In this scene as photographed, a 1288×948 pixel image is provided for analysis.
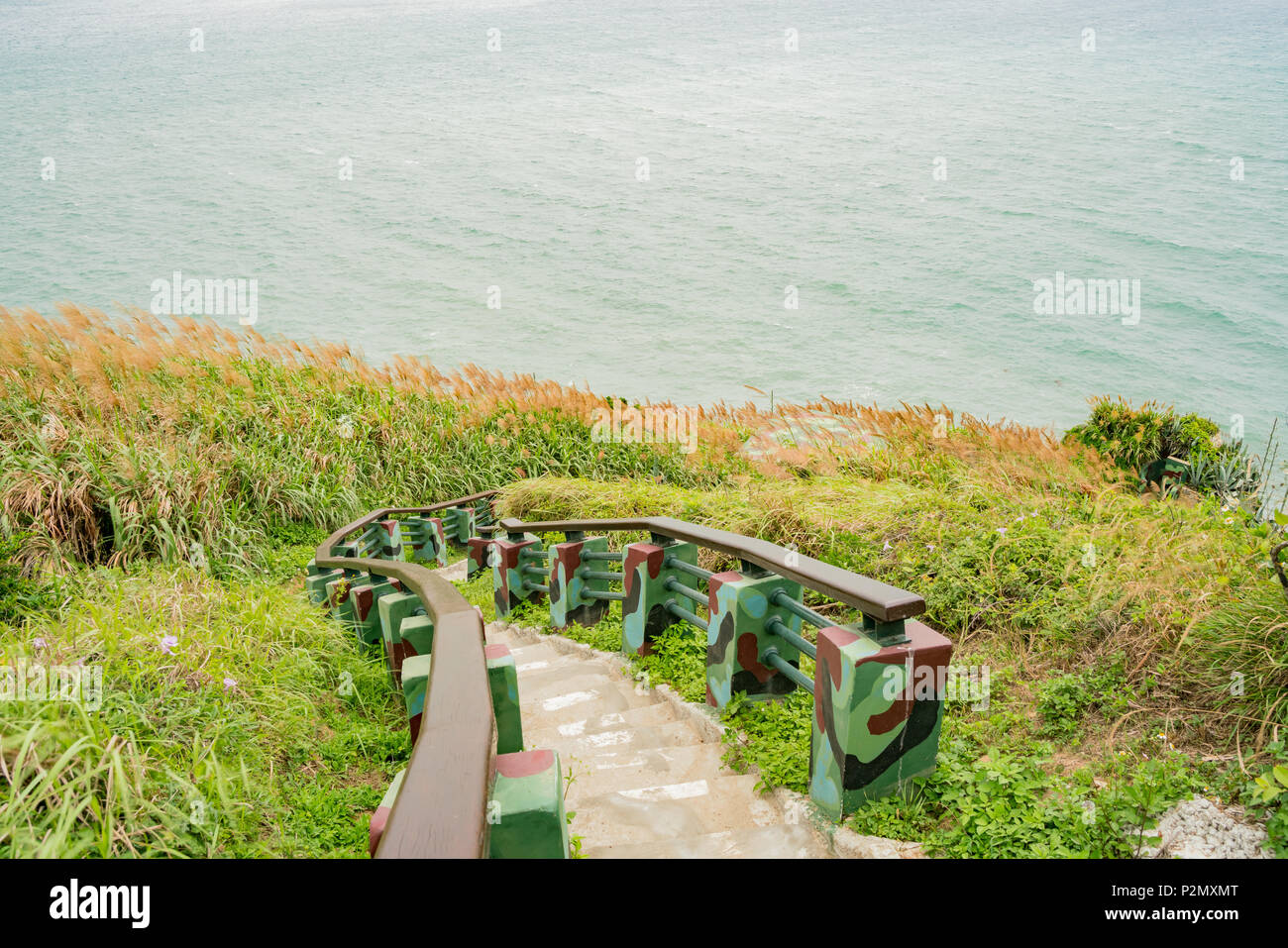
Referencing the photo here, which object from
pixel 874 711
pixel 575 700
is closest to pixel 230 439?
pixel 575 700

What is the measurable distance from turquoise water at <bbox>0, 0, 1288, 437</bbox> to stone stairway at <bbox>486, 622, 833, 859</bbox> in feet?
70.8

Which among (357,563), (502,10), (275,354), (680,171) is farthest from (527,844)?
(502,10)

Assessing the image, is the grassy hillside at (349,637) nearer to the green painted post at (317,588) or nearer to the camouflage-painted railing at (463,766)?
the green painted post at (317,588)

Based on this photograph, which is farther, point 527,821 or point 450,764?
point 527,821

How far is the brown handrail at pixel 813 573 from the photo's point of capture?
2365 mm

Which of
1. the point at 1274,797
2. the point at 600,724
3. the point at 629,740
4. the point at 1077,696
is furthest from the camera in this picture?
the point at 600,724

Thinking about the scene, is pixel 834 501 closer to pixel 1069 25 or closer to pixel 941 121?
pixel 941 121

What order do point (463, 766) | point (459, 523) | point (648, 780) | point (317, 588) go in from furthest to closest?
1. point (459, 523)
2. point (317, 588)
3. point (648, 780)
4. point (463, 766)

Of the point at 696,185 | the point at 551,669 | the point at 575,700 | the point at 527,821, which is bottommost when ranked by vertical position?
the point at 551,669

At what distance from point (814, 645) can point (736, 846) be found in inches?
44.9

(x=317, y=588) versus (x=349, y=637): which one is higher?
(x=317, y=588)

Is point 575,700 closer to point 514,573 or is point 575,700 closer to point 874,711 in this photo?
point 874,711

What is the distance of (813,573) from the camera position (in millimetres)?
2676

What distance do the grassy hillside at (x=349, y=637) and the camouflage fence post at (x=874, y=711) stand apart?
0.10 meters
